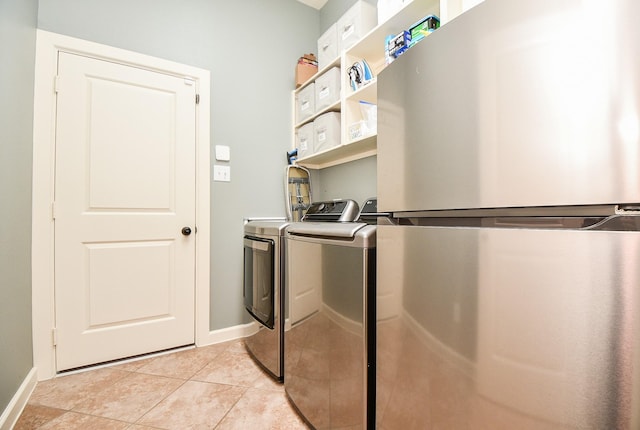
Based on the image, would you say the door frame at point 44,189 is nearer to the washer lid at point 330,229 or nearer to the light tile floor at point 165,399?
the light tile floor at point 165,399

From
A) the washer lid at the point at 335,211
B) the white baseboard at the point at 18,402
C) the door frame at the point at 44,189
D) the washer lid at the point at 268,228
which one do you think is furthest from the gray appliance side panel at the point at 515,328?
the door frame at the point at 44,189

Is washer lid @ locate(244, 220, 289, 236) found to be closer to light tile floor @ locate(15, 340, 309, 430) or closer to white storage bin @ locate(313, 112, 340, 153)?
white storage bin @ locate(313, 112, 340, 153)

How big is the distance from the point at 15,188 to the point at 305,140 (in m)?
1.81

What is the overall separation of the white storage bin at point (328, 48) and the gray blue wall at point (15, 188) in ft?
5.94

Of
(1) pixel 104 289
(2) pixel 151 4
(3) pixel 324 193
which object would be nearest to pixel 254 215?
(3) pixel 324 193

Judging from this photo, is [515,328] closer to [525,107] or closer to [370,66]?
[525,107]

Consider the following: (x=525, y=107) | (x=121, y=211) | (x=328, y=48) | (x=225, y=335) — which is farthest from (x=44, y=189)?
(x=525, y=107)

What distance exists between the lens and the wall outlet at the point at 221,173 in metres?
2.28

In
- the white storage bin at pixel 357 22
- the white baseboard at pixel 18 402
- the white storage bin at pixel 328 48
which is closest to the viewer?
the white baseboard at pixel 18 402

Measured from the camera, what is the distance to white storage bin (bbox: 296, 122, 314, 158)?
2338mm

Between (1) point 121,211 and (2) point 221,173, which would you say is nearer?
(1) point 121,211

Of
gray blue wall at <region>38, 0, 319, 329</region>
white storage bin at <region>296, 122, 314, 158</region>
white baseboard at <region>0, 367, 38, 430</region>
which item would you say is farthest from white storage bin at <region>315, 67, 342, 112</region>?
white baseboard at <region>0, 367, 38, 430</region>

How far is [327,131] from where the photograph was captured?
7.06 feet

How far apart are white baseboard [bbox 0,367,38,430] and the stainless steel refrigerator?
1.71m
